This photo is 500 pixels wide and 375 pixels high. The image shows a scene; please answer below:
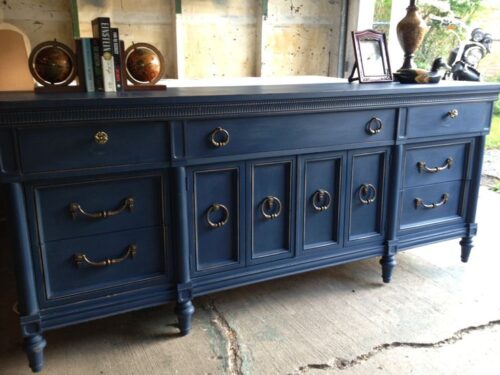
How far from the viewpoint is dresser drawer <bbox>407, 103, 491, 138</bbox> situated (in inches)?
78.5

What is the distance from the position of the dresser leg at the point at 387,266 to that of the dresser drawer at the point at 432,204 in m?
0.15

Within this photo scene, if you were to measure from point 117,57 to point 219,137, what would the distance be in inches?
17.8

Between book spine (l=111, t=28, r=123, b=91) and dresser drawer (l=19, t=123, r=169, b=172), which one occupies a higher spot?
book spine (l=111, t=28, r=123, b=91)

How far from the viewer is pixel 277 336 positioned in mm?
1764

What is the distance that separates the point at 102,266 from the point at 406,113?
4.28 ft

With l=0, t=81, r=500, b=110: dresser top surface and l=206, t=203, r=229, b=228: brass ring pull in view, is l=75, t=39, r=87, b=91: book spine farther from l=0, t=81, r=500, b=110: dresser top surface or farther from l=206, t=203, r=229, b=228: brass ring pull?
l=206, t=203, r=229, b=228: brass ring pull

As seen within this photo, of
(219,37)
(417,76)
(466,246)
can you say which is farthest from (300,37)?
(466,246)

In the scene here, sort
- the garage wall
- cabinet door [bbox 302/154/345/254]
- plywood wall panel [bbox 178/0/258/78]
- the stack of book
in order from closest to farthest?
A: 1. the stack of book
2. cabinet door [bbox 302/154/345/254]
3. the garage wall
4. plywood wall panel [bbox 178/0/258/78]

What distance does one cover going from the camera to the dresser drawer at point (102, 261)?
1.53 metres

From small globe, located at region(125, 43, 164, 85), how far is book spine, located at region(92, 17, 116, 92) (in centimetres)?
9

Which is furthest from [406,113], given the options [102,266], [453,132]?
[102,266]

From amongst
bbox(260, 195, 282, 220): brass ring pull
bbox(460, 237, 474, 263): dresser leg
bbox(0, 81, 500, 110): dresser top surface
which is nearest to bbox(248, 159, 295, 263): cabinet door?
bbox(260, 195, 282, 220): brass ring pull

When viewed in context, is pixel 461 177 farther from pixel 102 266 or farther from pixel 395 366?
pixel 102 266

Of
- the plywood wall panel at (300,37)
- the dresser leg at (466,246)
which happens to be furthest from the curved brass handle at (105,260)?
the plywood wall panel at (300,37)
